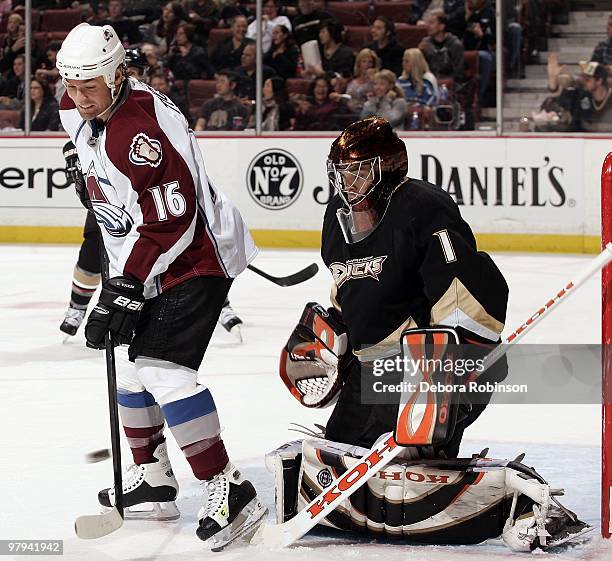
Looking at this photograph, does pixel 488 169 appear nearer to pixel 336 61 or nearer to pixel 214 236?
pixel 336 61

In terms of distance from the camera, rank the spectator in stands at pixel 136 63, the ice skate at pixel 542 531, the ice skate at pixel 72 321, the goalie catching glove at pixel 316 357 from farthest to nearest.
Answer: the ice skate at pixel 72 321, the spectator in stands at pixel 136 63, the goalie catching glove at pixel 316 357, the ice skate at pixel 542 531

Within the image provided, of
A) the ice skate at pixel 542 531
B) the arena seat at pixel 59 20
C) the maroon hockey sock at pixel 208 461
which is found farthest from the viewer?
the arena seat at pixel 59 20

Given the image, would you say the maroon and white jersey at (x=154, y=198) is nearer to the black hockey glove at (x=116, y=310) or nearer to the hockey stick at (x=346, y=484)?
the black hockey glove at (x=116, y=310)

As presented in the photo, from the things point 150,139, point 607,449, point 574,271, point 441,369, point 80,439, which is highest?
point 150,139

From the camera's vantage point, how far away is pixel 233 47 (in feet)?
26.9

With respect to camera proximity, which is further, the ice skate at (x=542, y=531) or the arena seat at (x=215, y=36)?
the arena seat at (x=215, y=36)

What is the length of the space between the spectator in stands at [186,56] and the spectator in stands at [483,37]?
1.68 m

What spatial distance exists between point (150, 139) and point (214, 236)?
0.24m

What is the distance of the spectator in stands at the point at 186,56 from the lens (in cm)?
828

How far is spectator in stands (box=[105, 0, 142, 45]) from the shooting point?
27.5 ft

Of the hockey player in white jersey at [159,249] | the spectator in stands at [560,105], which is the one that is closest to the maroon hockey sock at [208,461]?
the hockey player in white jersey at [159,249]

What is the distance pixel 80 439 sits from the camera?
333cm

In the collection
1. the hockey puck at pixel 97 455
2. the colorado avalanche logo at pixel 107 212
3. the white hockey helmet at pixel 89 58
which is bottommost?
the hockey puck at pixel 97 455

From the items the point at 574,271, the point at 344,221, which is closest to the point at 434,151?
the point at 574,271
